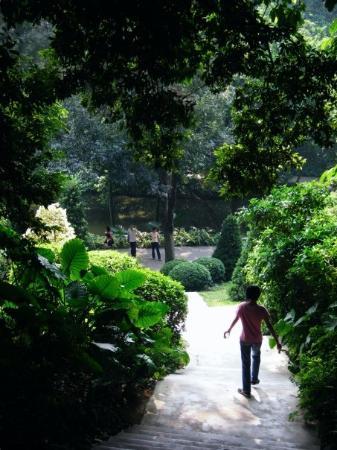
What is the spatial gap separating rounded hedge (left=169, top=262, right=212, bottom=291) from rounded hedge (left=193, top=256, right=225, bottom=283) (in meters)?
1.05

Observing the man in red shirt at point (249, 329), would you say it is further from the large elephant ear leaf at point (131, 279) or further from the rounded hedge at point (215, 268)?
the rounded hedge at point (215, 268)

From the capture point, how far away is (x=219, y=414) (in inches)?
238

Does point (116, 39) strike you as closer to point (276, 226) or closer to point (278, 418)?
point (278, 418)

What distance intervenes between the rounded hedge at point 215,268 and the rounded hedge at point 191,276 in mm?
1052

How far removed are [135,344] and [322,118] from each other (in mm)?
3467

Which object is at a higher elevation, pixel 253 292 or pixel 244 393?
pixel 253 292

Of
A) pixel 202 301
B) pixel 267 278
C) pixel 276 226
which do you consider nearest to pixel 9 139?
pixel 267 278

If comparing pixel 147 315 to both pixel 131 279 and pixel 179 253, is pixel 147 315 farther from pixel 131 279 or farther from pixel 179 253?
pixel 179 253

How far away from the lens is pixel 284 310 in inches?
326

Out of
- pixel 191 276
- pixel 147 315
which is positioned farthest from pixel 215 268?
pixel 147 315

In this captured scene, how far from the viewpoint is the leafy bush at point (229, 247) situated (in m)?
21.0

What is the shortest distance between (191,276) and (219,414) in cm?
1275

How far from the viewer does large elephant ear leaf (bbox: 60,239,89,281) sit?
6492 mm

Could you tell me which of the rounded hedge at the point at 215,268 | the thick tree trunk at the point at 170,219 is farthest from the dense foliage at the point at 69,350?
the thick tree trunk at the point at 170,219
